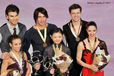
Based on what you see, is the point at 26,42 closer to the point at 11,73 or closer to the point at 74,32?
the point at 11,73

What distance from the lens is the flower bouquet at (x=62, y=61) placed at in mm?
5109

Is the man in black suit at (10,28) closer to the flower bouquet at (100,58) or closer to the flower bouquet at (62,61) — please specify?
the flower bouquet at (62,61)

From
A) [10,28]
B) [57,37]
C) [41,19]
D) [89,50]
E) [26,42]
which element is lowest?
[89,50]

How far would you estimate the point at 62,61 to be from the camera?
5.10 meters

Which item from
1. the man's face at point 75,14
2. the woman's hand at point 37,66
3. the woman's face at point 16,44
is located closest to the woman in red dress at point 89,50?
the man's face at point 75,14

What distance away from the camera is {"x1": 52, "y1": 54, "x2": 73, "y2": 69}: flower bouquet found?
16.8 ft

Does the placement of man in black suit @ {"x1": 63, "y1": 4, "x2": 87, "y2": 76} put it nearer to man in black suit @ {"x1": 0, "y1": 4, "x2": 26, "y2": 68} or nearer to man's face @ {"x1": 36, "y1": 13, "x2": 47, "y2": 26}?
man's face @ {"x1": 36, "y1": 13, "x2": 47, "y2": 26}

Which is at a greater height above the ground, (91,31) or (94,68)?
(91,31)

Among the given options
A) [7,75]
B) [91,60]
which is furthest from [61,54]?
[7,75]

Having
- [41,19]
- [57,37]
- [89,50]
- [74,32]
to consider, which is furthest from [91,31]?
[41,19]

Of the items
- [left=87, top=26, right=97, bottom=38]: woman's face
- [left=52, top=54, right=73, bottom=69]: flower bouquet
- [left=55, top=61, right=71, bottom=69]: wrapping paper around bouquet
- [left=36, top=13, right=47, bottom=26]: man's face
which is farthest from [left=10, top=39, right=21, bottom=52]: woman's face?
[left=87, top=26, right=97, bottom=38]: woman's face

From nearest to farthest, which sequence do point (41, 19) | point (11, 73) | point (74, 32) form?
point (11, 73)
point (41, 19)
point (74, 32)

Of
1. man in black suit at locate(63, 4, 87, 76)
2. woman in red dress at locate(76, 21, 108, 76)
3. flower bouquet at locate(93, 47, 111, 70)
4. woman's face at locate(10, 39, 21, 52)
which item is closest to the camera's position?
woman's face at locate(10, 39, 21, 52)

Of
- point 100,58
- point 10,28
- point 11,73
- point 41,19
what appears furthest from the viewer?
point 10,28
